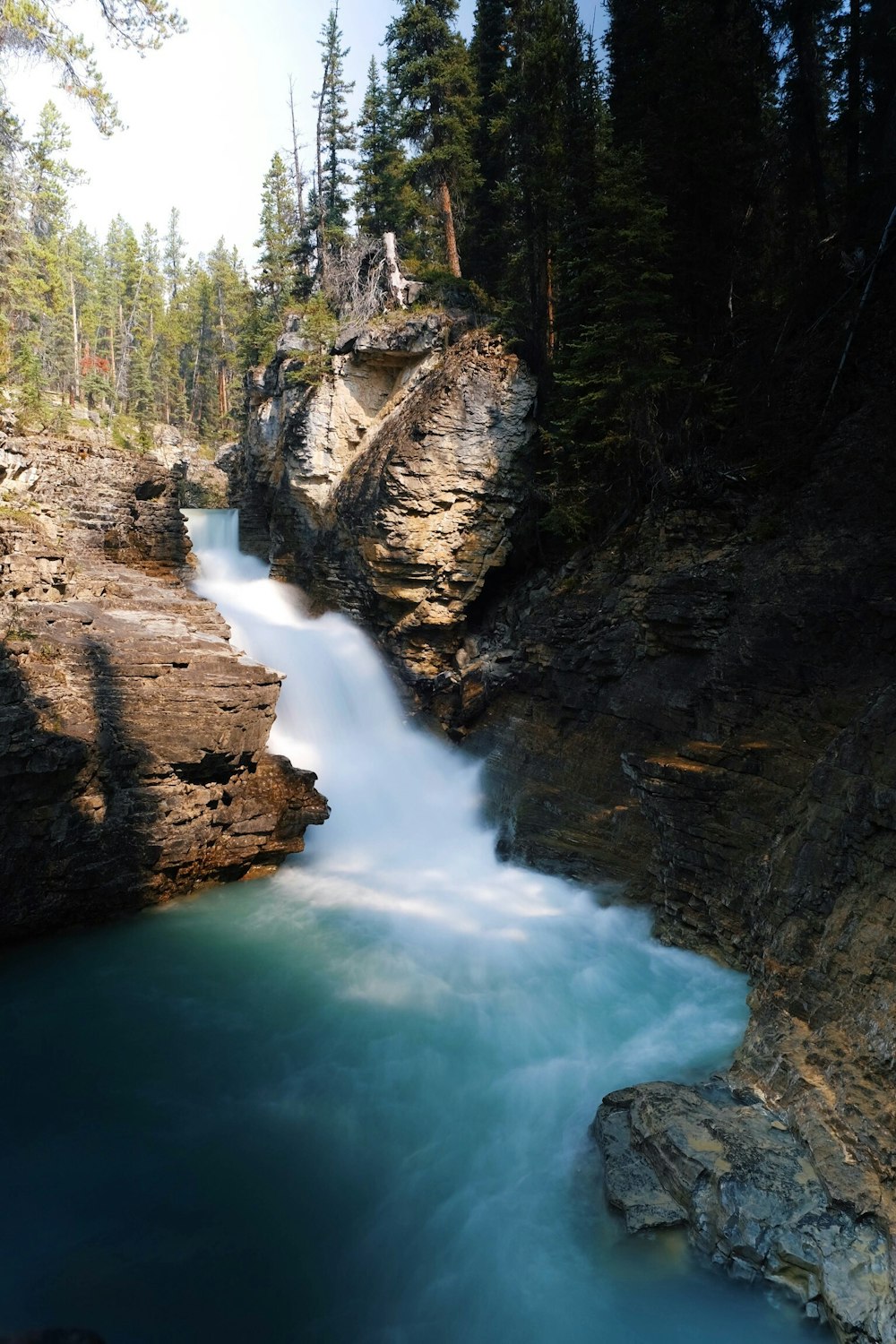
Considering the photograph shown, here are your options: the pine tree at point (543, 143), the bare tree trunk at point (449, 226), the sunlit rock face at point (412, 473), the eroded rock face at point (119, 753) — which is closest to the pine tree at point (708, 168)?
the pine tree at point (543, 143)

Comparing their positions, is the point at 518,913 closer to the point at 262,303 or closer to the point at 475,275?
the point at 475,275

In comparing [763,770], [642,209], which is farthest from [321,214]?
[763,770]

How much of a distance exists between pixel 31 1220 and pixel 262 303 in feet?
122

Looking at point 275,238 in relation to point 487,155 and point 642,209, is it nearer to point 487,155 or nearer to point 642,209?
point 487,155

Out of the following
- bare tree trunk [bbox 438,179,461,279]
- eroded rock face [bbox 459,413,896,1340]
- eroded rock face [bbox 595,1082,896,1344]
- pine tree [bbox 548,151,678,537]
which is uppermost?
bare tree trunk [bbox 438,179,461,279]

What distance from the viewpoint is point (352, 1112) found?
22.0 ft

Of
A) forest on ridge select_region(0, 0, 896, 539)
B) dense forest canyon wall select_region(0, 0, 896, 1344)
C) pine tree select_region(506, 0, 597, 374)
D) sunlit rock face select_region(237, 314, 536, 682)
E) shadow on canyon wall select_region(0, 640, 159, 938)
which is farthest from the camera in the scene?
sunlit rock face select_region(237, 314, 536, 682)

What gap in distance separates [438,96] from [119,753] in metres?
19.2

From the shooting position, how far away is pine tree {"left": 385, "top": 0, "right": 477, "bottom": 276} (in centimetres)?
1831

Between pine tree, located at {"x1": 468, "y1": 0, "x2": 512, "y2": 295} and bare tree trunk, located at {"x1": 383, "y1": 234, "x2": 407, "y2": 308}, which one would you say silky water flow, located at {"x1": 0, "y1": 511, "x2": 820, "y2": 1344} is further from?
pine tree, located at {"x1": 468, "y1": 0, "x2": 512, "y2": 295}

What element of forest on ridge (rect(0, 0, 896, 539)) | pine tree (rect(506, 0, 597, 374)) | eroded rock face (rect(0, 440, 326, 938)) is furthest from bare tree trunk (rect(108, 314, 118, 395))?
eroded rock face (rect(0, 440, 326, 938))

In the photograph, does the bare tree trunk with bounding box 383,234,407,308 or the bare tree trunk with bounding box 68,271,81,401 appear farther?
the bare tree trunk with bounding box 68,271,81,401

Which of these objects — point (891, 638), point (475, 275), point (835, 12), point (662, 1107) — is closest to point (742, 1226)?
point (662, 1107)

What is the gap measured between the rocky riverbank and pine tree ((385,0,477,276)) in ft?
18.8
